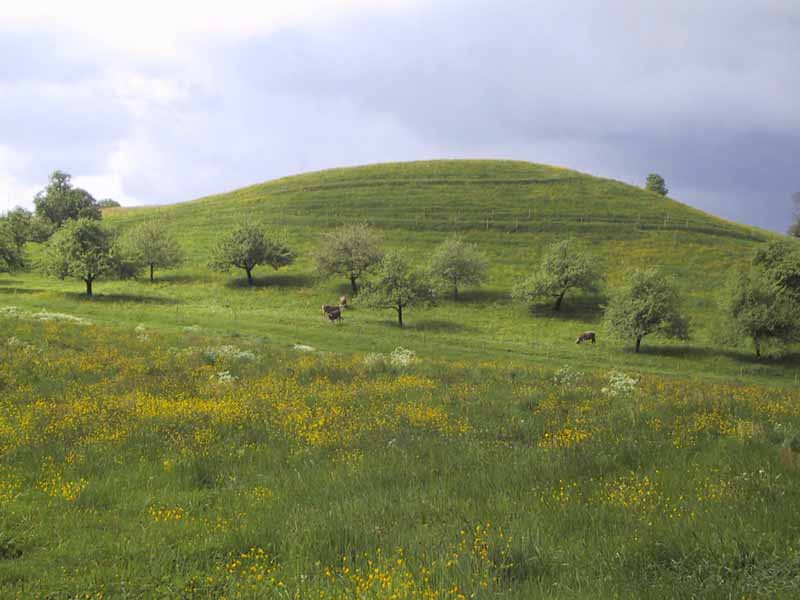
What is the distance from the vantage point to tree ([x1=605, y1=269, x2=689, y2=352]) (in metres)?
45.6

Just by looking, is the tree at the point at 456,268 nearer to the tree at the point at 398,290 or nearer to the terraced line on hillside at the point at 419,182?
the tree at the point at 398,290

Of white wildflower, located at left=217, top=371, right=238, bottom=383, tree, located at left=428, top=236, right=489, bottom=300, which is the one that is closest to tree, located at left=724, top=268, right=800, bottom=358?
tree, located at left=428, top=236, right=489, bottom=300

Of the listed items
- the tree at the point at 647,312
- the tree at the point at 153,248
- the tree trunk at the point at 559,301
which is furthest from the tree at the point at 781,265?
the tree at the point at 153,248

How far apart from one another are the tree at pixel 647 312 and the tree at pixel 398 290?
702 inches

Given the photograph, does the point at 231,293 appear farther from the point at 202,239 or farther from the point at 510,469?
the point at 510,469

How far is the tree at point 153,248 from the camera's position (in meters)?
64.6

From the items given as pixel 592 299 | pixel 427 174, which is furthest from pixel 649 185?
pixel 592 299

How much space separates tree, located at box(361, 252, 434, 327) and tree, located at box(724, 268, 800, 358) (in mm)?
26931

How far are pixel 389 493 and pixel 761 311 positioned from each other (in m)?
46.6

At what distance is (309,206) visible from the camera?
93.6m

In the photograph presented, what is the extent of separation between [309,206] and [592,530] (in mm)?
91430

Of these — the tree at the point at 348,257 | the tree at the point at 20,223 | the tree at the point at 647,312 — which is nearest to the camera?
the tree at the point at 647,312

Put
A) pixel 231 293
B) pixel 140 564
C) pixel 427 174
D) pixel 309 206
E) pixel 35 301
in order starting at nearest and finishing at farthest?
pixel 140 564 < pixel 35 301 < pixel 231 293 < pixel 309 206 < pixel 427 174

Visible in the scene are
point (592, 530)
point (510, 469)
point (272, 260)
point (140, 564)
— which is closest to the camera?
point (140, 564)
